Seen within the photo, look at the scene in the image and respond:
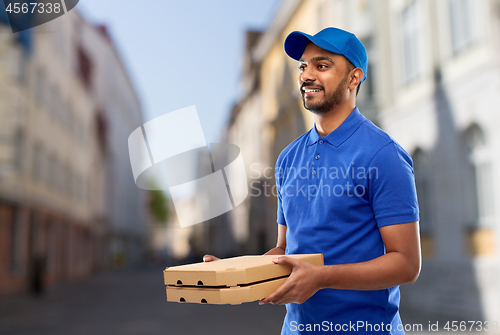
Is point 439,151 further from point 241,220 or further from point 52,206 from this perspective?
point 241,220

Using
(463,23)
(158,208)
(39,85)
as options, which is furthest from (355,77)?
(158,208)

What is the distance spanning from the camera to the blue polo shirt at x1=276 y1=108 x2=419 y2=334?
160cm

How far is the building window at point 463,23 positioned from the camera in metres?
11.1

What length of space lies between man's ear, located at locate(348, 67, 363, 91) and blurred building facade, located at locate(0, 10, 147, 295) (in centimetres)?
1941

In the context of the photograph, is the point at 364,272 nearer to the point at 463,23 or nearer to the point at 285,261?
the point at 285,261

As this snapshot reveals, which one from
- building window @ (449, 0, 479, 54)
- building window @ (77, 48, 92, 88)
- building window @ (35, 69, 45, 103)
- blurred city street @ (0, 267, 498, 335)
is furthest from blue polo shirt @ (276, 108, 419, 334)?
building window @ (77, 48, 92, 88)

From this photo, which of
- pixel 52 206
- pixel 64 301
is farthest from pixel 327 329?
pixel 52 206

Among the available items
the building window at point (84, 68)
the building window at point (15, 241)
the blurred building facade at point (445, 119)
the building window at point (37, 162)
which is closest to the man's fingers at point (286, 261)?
the blurred building facade at point (445, 119)

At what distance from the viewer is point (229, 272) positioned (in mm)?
1513

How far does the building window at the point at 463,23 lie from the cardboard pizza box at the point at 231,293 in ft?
35.8

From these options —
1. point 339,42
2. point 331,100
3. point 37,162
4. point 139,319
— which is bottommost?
point 139,319

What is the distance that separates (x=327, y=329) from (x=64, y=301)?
17.2m

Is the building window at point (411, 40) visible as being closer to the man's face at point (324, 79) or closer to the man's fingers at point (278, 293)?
the man's face at point (324, 79)

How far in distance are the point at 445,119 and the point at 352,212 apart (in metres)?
11.2
